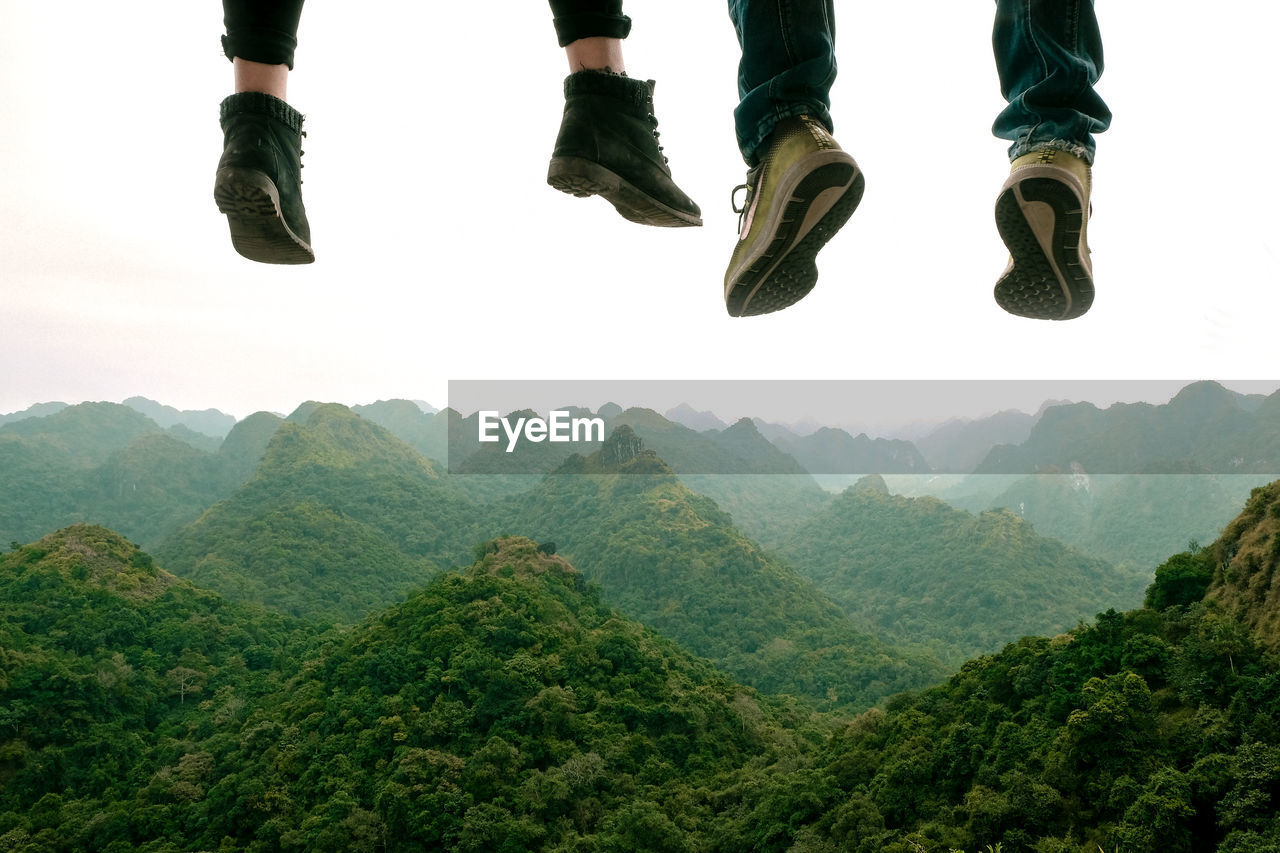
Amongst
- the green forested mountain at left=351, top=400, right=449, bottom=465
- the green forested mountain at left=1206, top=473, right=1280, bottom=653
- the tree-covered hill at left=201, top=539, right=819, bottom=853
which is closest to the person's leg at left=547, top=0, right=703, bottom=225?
the green forested mountain at left=1206, top=473, right=1280, bottom=653

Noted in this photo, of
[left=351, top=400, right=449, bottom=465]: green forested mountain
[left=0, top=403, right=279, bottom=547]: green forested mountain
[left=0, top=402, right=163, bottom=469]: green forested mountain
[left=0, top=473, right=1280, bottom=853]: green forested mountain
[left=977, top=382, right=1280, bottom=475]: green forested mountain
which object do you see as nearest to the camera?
[left=0, top=473, right=1280, bottom=853]: green forested mountain

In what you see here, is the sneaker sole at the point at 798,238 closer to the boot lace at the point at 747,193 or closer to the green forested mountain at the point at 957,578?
the boot lace at the point at 747,193

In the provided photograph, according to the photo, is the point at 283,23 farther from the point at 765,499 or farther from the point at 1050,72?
the point at 765,499

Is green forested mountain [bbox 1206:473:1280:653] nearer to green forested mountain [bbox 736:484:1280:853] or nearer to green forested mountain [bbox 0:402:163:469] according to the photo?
green forested mountain [bbox 736:484:1280:853]

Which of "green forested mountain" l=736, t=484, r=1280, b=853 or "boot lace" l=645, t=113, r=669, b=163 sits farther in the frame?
"green forested mountain" l=736, t=484, r=1280, b=853

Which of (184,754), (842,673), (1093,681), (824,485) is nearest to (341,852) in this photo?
(184,754)

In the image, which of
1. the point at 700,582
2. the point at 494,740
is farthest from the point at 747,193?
the point at 700,582

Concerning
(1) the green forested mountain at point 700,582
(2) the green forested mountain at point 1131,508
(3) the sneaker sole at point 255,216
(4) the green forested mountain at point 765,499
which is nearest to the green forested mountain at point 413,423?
(4) the green forested mountain at point 765,499
